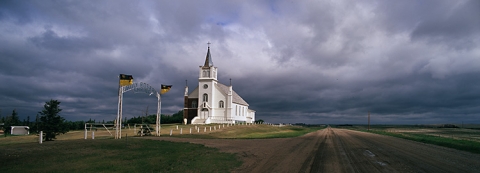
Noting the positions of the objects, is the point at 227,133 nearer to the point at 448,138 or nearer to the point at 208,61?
the point at 448,138

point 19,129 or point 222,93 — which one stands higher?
point 222,93

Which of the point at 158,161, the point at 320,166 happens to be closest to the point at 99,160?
the point at 158,161

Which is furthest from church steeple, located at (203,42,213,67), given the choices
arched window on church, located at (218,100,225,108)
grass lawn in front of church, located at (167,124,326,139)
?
grass lawn in front of church, located at (167,124,326,139)

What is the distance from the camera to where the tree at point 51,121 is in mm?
26578

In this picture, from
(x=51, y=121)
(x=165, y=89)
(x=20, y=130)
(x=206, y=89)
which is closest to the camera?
(x=51, y=121)

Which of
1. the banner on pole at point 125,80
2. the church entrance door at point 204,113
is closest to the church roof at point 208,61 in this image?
the church entrance door at point 204,113

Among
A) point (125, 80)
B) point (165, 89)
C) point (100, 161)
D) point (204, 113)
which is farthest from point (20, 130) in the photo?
point (100, 161)

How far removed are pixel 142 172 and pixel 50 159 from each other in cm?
476

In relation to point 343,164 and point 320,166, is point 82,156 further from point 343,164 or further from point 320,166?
point 343,164

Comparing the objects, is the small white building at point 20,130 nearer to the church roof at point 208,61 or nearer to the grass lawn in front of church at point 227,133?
the grass lawn in front of church at point 227,133

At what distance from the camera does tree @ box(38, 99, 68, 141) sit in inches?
1046

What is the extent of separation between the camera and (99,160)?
13.7 metres

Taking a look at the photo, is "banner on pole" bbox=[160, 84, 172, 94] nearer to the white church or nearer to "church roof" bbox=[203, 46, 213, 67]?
the white church

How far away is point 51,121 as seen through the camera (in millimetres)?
27000
